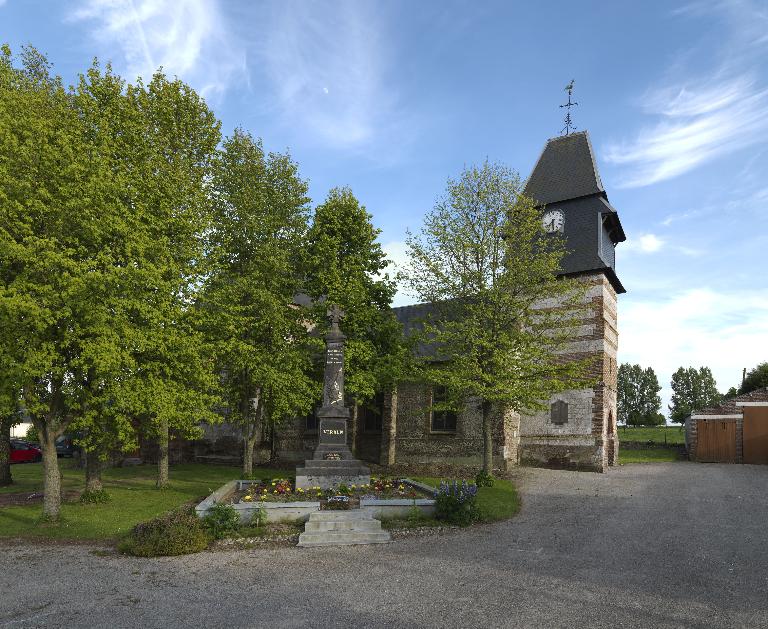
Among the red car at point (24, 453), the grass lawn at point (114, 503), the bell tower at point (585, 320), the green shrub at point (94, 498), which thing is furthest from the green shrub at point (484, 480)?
the red car at point (24, 453)

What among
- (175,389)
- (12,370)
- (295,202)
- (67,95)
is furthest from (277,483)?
(67,95)

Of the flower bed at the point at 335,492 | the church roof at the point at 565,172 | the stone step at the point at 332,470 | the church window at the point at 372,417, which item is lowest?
the flower bed at the point at 335,492

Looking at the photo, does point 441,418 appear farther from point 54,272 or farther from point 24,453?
point 24,453

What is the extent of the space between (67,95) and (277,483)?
1511cm

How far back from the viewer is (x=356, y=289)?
78.2 feet

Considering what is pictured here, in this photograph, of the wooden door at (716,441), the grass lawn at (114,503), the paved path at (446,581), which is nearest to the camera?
the paved path at (446,581)

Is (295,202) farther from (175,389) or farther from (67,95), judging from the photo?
(175,389)

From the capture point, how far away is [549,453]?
84.4 ft

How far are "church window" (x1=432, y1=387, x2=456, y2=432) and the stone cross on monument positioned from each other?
9.21m

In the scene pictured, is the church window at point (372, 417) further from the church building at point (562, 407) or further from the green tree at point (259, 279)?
the green tree at point (259, 279)

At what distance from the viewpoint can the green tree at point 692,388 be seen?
304 feet

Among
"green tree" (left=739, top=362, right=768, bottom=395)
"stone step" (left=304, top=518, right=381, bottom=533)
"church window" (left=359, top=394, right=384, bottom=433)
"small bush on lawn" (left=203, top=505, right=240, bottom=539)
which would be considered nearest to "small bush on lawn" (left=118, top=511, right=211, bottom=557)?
"small bush on lawn" (left=203, top=505, right=240, bottom=539)

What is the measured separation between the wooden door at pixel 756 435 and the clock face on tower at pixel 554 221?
14690 mm

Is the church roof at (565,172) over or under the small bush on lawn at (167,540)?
over
